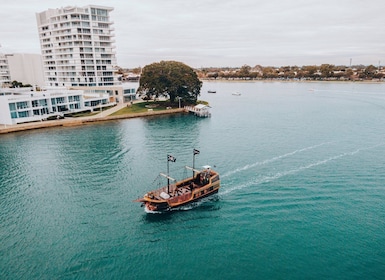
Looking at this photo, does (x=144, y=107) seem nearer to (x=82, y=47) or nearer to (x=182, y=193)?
(x=82, y=47)

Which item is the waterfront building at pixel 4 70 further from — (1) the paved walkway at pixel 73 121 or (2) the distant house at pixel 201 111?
(2) the distant house at pixel 201 111

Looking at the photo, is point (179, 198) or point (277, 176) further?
point (277, 176)

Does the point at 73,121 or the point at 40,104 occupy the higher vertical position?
the point at 40,104

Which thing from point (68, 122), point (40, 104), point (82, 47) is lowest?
point (68, 122)

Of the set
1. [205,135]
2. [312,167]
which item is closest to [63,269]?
[312,167]

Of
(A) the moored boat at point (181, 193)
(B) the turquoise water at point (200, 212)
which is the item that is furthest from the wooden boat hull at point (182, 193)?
(B) the turquoise water at point (200, 212)

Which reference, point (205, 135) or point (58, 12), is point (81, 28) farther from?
point (205, 135)

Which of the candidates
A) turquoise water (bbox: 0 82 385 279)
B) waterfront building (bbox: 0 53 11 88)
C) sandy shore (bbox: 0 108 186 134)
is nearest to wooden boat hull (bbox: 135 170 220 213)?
turquoise water (bbox: 0 82 385 279)

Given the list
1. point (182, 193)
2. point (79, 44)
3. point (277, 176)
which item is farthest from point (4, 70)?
point (277, 176)
